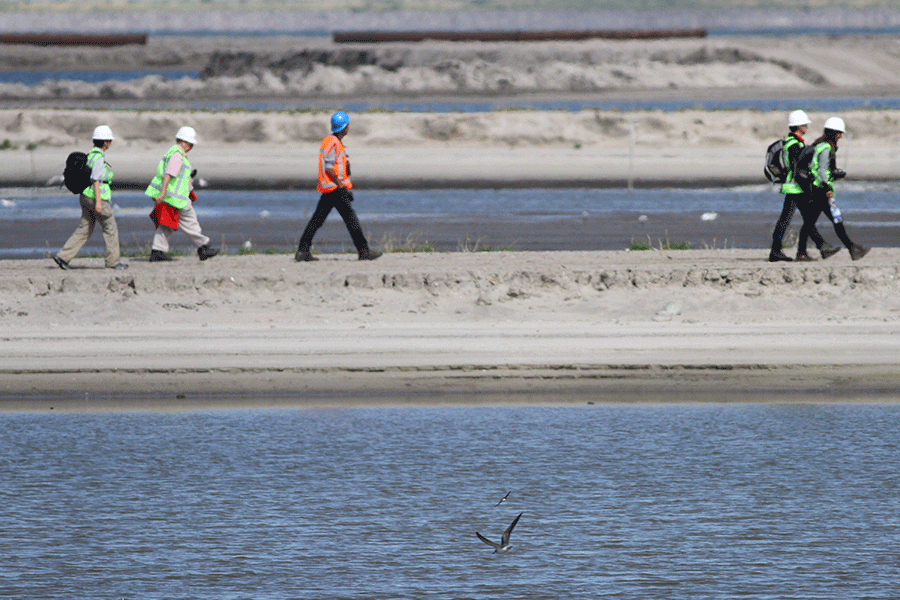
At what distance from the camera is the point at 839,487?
26.8 feet

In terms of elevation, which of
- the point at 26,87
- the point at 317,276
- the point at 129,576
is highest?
the point at 26,87

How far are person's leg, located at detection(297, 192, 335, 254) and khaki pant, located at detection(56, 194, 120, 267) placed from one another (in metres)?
1.91

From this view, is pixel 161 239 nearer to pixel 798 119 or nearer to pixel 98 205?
pixel 98 205

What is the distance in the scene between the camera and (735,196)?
28609mm

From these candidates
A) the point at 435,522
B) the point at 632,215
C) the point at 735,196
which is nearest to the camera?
the point at 435,522

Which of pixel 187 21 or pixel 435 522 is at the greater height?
pixel 187 21

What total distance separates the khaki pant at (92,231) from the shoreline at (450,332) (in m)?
0.29

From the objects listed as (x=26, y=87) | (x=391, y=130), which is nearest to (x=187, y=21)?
(x=26, y=87)

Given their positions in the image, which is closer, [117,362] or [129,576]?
[129,576]

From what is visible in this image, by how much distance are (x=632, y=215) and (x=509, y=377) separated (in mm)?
13472

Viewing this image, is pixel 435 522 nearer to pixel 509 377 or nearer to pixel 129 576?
pixel 129 576

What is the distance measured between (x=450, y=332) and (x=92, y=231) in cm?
423

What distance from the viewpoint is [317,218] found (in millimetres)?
14195

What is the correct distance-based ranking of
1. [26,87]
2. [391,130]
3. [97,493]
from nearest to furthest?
[97,493] < [391,130] < [26,87]
